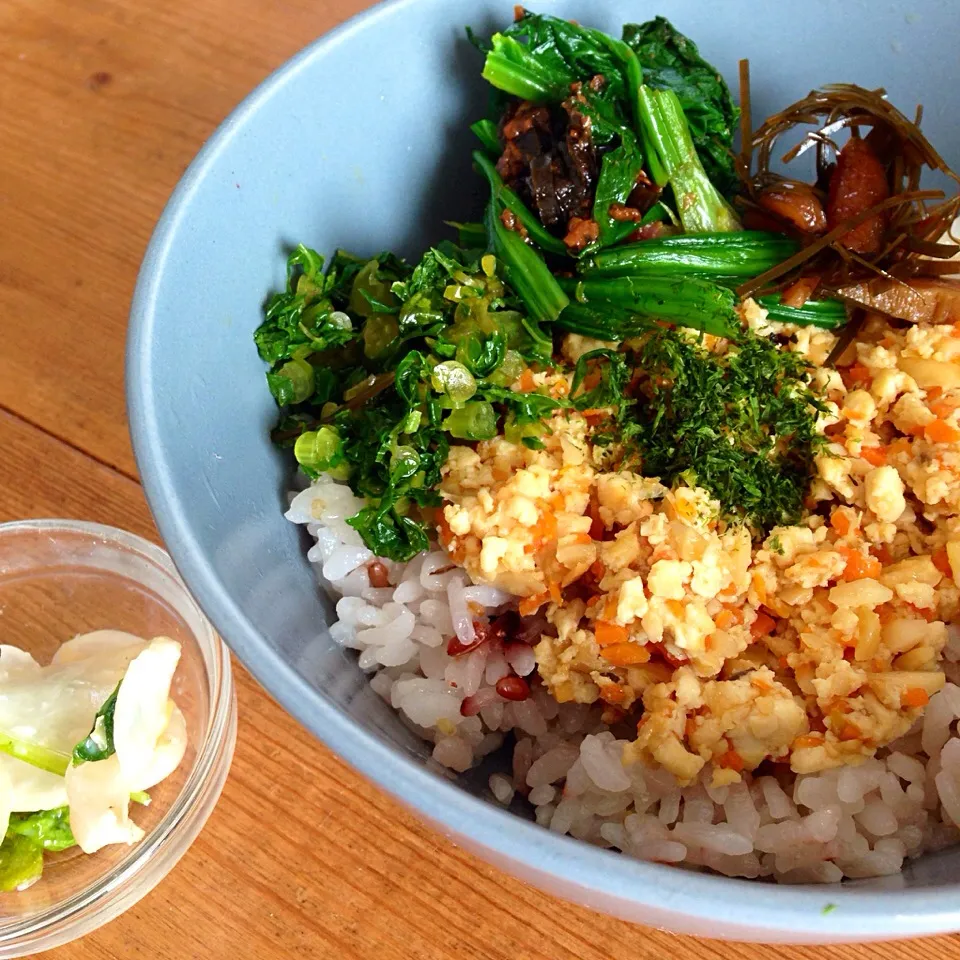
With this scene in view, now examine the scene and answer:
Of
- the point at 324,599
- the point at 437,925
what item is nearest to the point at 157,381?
the point at 324,599

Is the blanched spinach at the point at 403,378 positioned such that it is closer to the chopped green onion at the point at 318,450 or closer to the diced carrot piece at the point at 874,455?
the chopped green onion at the point at 318,450

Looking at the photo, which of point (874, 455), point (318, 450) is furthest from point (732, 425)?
point (318, 450)

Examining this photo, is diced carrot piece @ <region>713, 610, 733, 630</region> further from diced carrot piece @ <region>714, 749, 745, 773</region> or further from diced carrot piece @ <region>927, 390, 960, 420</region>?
diced carrot piece @ <region>927, 390, 960, 420</region>

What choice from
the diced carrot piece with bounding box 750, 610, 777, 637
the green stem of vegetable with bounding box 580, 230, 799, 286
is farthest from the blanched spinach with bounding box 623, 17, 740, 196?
the diced carrot piece with bounding box 750, 610, 777, 637

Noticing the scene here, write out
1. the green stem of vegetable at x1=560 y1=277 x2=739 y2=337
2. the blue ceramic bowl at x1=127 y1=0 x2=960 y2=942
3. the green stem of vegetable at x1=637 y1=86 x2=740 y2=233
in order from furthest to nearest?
the green stem of vegetable at x1=637 y1=86 x2=740 y2=233
the green stem of vegetable at x1=560 y1=277 x2=739 y2=337
the blue ceramic bowl at x1=127 y1=0 x2=960 y2=942

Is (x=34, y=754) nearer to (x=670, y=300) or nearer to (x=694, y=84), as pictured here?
(x=670, y=300)
